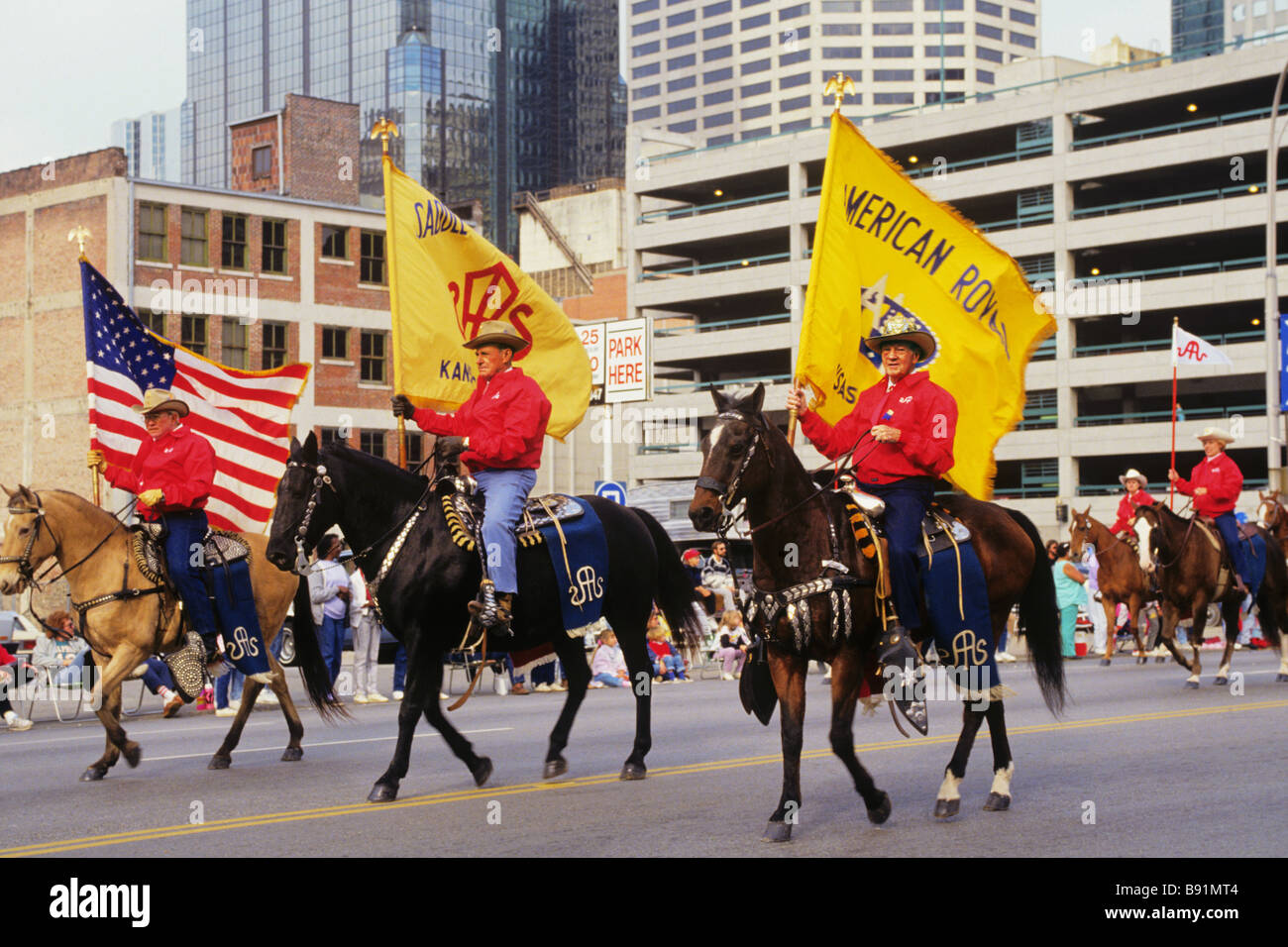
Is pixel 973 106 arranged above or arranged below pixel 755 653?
above

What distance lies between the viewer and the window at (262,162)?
59.8m

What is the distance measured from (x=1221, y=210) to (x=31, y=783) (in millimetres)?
60968

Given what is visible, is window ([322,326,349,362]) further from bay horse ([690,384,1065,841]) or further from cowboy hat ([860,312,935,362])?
bay horse ([690,384,1065,841])

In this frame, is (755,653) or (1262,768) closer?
(755,653)

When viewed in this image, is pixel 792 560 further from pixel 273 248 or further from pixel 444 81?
pixel 444 81

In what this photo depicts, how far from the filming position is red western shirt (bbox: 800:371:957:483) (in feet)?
31.1

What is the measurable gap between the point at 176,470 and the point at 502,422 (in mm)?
2993

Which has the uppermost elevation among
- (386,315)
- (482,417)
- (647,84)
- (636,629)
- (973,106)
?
(647,84)

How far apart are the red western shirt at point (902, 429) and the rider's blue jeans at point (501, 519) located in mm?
2238

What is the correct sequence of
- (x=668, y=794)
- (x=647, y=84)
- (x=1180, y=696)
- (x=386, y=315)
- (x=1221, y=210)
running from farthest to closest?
(x=647, y=84), (x=1221, y=210), (x=386, y=315), (x=1180, y=696), (x=668, y=794)

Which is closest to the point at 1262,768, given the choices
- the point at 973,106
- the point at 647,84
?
the point at 973,106

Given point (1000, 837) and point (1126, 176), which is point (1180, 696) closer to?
point (1000, 837)

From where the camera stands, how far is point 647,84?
614 feet
